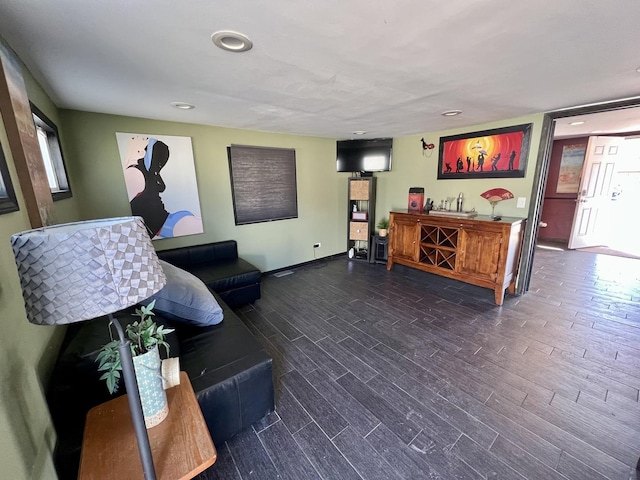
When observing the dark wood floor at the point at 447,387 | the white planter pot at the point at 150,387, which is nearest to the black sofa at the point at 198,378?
the dark wood floor at the point at 447,387

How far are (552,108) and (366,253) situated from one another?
10.3 ft

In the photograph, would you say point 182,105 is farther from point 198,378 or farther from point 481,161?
point 481,161

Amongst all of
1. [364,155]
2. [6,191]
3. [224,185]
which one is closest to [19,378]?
[6,191]

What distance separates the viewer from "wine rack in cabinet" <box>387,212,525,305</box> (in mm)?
3018

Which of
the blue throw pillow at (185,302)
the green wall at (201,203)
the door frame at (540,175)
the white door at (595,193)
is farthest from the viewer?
the white door at (595,193)

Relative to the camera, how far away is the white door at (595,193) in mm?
4785

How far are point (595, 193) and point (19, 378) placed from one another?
763cm

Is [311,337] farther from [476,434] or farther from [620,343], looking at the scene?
[620,343]

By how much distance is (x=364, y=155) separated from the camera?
14.6 feet

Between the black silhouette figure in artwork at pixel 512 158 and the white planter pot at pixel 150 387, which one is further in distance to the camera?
the black silhouette figure in artwork at pixel 512 158

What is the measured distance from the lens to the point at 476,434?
1.55 m

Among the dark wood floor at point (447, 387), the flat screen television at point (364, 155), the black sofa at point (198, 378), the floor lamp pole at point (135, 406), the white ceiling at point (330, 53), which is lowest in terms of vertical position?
the dark wood floor at point (447, 387)

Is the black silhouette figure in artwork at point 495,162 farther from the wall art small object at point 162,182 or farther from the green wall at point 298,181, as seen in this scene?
the wall art small object at point 162,182

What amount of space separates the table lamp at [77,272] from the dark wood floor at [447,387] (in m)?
1.30
